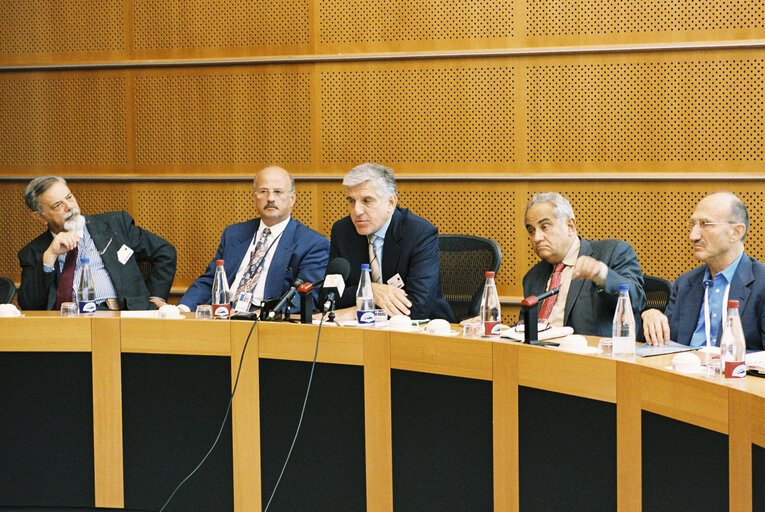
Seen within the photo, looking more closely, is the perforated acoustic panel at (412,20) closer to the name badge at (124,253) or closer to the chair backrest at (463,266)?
the chair backrest at (463,266)

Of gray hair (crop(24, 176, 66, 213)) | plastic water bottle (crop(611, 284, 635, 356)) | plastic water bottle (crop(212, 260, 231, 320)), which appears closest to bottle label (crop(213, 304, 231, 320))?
plastic water bottle (crop(212, 260, 231, 320))

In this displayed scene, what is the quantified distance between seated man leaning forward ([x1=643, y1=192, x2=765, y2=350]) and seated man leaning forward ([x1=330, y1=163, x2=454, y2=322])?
0.96m

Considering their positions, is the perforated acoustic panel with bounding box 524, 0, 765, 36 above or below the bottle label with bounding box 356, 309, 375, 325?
above

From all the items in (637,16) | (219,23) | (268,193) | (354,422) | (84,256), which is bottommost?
(354,422)

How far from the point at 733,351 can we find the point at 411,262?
170cm

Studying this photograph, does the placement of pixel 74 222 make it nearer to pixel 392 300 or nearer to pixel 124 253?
pixel 124 253

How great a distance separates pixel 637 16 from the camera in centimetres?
407

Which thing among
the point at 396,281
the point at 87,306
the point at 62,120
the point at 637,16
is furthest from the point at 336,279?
the point at 62,120

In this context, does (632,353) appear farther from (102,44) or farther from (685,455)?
(102,44)

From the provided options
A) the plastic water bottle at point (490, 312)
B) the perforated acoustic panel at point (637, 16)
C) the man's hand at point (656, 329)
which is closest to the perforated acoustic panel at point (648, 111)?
the perforated acoustic panel at point (637, 16)

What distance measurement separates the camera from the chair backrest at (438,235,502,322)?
3473 mm

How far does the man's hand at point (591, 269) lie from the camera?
275 cm

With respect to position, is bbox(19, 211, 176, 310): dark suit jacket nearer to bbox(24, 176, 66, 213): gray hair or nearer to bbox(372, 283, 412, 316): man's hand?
bbox(24, 176, 66, 213): gray hair

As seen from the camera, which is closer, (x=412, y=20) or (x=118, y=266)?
(x=118, y=266)
